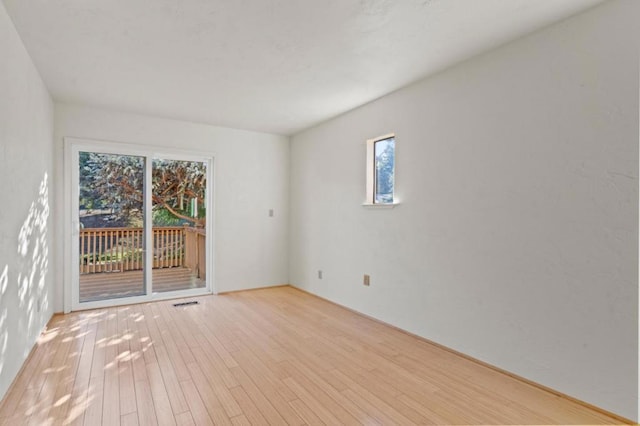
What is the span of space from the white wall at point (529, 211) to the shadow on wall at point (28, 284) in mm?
3056

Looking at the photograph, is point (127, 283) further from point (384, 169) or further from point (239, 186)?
point (384, 169)

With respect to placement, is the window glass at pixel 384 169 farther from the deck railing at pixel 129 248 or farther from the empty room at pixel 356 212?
the deck railing at pixel 129 248

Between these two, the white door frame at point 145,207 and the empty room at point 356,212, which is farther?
the white door frame at point 145,207

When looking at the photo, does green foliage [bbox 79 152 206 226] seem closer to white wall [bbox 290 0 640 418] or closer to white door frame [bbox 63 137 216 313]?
white door frame [bbox 63 137 216 313]

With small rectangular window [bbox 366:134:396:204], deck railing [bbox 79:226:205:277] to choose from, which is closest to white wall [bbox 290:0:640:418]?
small rectangular window [bbox 366:134:396:204]

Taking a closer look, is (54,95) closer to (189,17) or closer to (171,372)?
(189,17)

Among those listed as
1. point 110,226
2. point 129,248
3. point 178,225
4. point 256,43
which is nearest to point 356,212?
point 256,43

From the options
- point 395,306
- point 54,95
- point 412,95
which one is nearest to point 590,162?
point 412,95

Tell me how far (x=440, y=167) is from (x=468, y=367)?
1.64 meters

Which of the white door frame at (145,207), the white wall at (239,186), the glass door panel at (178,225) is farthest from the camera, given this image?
the glass door panel at (178,225)

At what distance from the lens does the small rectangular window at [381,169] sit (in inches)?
144

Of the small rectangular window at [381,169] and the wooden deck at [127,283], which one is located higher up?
the small rectangular window at [381,169]

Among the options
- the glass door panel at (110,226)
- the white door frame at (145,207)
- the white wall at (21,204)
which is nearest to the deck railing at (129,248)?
the glass door panel at (110,226)

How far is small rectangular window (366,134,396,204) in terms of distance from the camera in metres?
3.67
